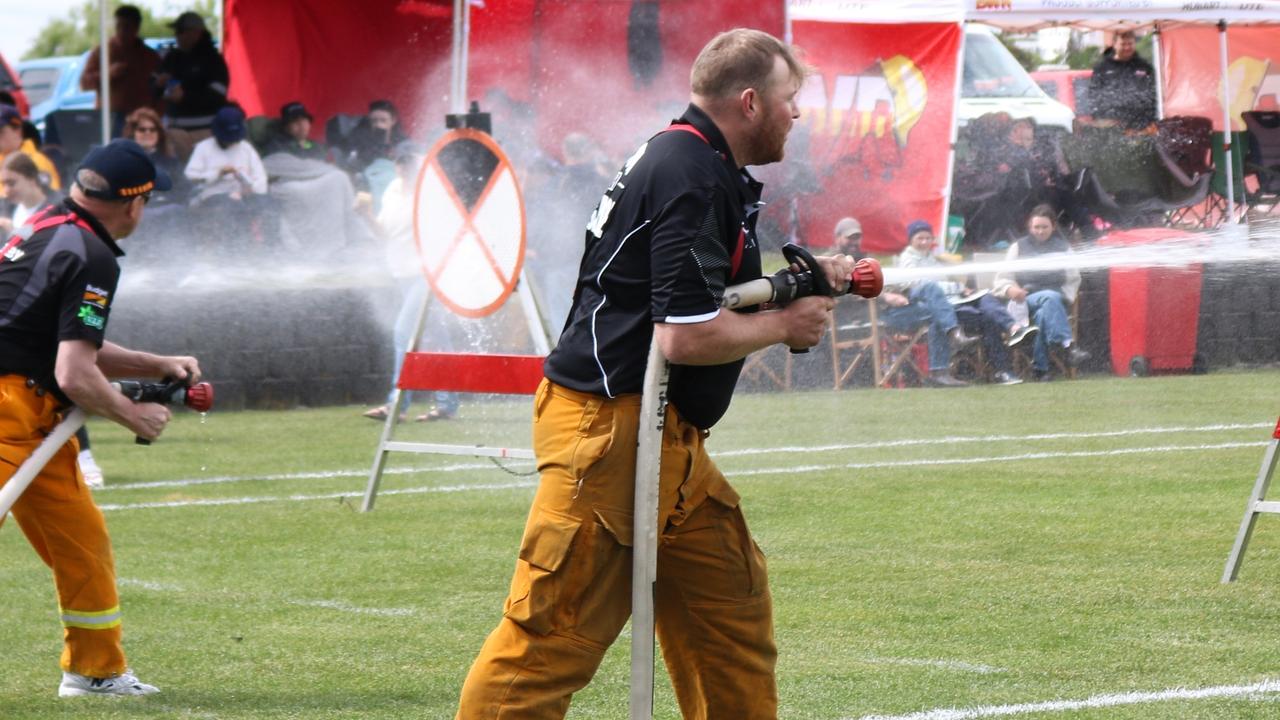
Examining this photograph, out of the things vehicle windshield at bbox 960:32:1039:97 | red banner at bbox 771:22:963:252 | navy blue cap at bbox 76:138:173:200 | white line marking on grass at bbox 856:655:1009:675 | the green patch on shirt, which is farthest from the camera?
vehicle windshield at bbox 960:32:1039:97

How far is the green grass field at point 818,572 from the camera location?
5898 millimetres

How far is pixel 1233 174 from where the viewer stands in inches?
641

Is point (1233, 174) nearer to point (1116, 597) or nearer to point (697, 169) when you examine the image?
point (1116, 597)

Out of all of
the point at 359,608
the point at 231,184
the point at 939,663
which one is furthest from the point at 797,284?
the point at 231,184

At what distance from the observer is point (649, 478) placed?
4.02 meters

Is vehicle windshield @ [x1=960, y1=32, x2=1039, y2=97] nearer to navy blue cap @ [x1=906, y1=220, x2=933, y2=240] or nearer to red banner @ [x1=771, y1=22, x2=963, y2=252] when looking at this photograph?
red banner @ [x1=771, y1=22, x2=963, y2=252]

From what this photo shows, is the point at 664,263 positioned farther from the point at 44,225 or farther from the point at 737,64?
the point at 44,225

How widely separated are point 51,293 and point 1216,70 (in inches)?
525

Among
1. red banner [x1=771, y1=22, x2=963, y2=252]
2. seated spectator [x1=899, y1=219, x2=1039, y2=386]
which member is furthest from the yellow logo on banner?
seated spectator [x1=899, y1=219, x2=1039, y2=386]

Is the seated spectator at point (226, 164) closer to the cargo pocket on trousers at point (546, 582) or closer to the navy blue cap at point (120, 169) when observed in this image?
the navy blue cap at point (120, 169)

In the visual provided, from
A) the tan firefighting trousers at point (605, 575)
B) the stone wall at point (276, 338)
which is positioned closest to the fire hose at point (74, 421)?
the tan firefighting trousers at point (605, 575)

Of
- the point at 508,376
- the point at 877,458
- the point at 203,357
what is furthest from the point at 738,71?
the point at 203,357

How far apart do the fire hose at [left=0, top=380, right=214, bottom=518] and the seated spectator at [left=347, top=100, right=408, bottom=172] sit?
37.2 ft

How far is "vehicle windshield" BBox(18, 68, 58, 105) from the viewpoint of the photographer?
87.9 feet
